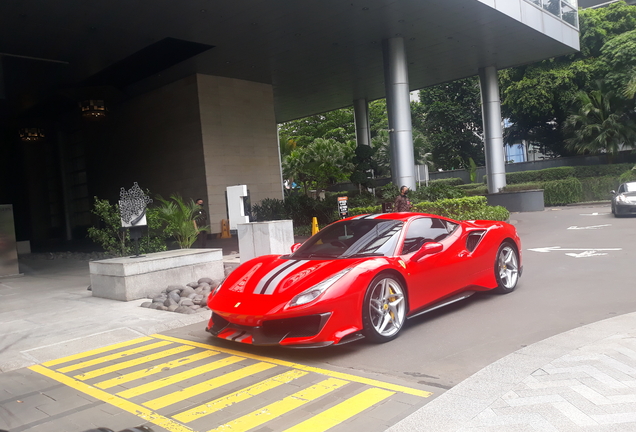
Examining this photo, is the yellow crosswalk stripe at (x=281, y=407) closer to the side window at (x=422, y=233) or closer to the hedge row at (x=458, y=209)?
the side window at (x=422, y=233)

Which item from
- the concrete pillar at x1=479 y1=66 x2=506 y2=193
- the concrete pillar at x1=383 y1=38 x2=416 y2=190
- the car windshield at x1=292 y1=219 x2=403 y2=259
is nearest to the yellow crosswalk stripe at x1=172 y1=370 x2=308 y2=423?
the car windshield at x1=292 y1=219 x2=403 y2=259

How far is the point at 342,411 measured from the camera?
13.0 feet

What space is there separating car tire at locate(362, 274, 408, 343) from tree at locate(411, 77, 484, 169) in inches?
1585

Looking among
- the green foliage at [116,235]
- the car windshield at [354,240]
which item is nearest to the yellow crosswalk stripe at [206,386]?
the car windshield at [354,240]

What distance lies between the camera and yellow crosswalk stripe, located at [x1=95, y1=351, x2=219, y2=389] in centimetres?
501

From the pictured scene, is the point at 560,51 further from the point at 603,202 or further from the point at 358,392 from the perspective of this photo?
the point at 358,392

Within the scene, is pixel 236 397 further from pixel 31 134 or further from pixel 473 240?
pixel 31 134

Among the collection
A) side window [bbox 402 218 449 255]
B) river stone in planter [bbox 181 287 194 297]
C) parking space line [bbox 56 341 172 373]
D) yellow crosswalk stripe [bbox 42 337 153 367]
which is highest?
side window [bbox 402 218 449 255]

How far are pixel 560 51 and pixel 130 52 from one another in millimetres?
17997

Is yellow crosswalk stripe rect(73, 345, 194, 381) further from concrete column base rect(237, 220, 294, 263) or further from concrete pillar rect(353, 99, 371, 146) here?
concrete pillar rect(353, 99, 371, 146)

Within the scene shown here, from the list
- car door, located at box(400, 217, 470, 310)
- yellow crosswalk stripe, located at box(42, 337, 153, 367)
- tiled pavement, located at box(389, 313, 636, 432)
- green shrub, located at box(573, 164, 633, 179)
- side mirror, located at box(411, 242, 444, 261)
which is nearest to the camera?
tiled pavement, located at box(389, 313, 636, 432)

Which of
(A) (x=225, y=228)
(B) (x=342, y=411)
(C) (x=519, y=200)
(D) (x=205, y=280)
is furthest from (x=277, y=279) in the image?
(C) (x=519, y=200)

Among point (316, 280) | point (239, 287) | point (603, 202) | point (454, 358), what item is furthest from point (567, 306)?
point (603, 202)

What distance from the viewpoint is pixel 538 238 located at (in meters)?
14.7
